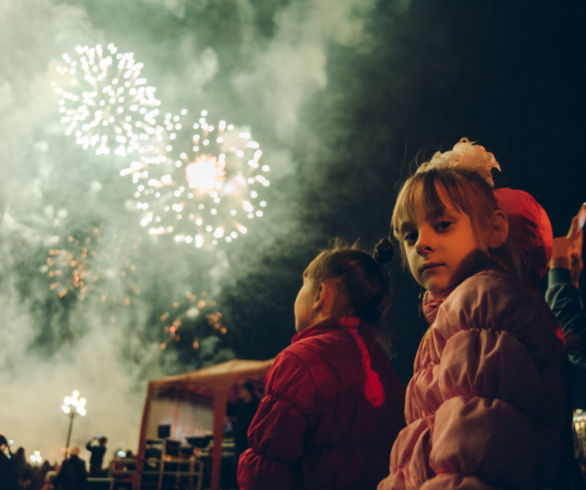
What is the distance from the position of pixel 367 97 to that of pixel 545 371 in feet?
26.1

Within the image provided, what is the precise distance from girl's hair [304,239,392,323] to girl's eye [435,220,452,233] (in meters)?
0.73

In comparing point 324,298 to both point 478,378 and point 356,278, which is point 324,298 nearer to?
point 356,278

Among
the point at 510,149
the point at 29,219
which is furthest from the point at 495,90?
the point at 29,219

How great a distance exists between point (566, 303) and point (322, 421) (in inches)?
42.0

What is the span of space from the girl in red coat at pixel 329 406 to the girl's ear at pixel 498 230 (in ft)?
2.31

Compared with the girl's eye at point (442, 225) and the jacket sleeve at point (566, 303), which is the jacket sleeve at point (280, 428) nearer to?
the girl's eye at point (442, 225)

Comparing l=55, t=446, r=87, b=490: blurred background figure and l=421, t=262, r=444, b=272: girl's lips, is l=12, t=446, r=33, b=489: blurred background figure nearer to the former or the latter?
l=55, t=446, r=87, b=490: blurred background figure

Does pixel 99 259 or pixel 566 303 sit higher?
pixel 99 259

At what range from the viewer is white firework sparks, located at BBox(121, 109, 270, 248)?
27.8ft

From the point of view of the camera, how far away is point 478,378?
2.97 feet

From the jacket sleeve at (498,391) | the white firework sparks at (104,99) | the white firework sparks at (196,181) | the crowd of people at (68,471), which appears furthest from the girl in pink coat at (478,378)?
the white firework sparks at (104,99)

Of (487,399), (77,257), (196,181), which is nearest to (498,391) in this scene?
(487,399)

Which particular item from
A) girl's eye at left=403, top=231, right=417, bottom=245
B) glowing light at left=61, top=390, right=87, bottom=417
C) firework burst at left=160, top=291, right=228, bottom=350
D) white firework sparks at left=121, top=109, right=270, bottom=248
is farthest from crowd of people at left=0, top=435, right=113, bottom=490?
girl's eye at left=403, top=231, right=417, bottom=245

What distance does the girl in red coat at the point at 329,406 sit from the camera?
1501 millimetres
